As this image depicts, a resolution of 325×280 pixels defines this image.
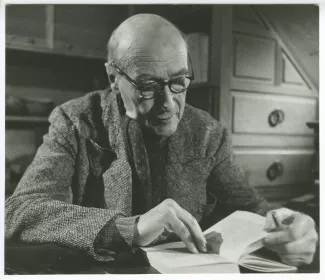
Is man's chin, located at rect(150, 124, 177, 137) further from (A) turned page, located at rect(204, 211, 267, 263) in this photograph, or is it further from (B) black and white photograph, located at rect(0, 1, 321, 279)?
(A) turned page, located at rect(204, 211, 267, 263)

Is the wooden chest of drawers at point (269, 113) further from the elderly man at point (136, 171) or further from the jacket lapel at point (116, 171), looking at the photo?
the jacket lapel at point (116, 171)

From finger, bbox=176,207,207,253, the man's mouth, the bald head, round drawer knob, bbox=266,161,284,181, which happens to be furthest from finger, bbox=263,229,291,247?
the bald head

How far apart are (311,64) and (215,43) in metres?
0.26

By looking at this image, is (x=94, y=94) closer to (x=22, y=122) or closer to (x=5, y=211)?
(x=22, y=122)

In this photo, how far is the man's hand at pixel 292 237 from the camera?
70 cm

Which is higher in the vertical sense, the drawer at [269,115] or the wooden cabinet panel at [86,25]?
the wooden cabinet panel at [86,25]

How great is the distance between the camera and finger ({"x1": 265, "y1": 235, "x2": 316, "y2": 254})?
2.29 feet

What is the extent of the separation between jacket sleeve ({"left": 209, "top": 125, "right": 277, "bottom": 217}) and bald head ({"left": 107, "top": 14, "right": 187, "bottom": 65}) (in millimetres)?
308


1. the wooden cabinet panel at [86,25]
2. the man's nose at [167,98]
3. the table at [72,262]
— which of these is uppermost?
the wooden cabinet panel at [86,25]

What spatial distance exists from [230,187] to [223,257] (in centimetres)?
24

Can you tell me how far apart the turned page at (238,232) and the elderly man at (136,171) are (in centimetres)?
3

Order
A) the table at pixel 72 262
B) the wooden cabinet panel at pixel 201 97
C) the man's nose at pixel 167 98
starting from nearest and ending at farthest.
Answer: the table at pixel 72 262 → the man's nose at pixel 167 98 → the wooden cabinet panel at pixel 201 97

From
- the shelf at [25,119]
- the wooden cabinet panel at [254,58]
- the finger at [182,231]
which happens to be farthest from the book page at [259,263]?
the shelf at [25,119]

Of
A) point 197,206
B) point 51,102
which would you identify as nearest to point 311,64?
point 197,206
